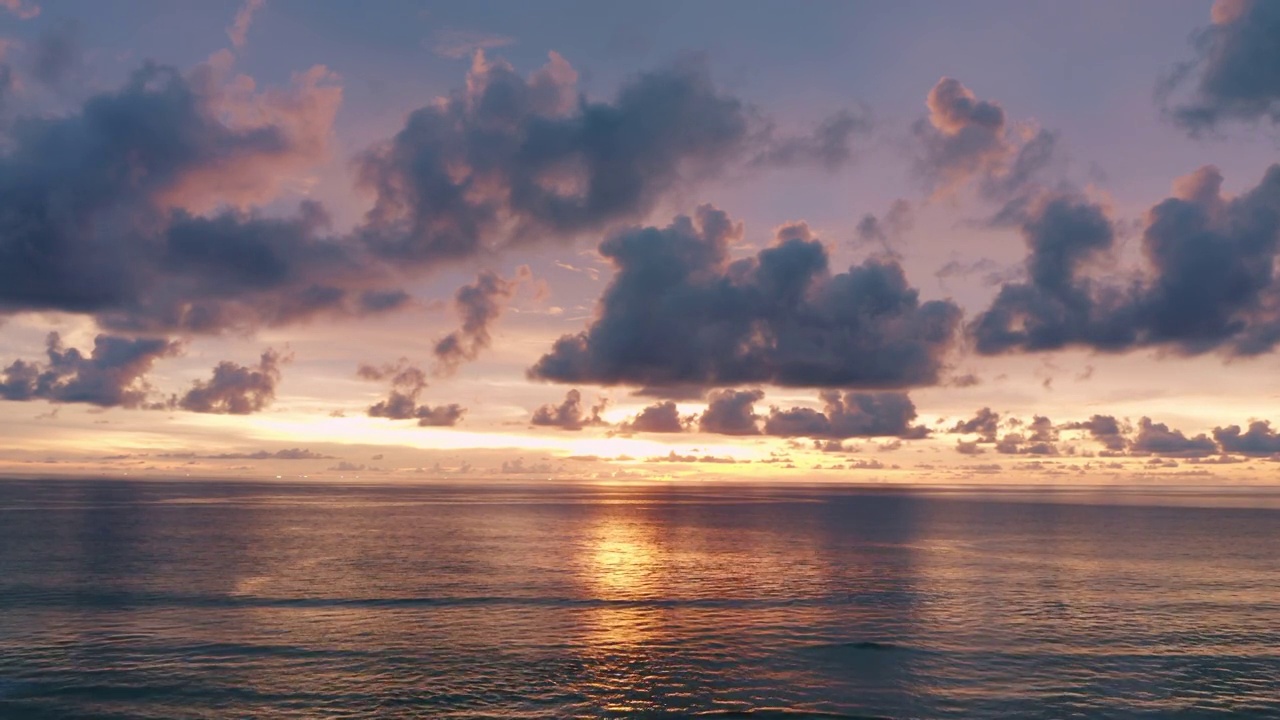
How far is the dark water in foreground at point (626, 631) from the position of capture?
4078 centimetres

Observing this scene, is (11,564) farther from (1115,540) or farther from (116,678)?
(1115,540)

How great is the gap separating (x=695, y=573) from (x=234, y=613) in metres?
42.1

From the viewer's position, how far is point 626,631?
56.1m

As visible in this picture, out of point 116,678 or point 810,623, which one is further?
point 810,623

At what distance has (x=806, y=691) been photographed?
42281 mm

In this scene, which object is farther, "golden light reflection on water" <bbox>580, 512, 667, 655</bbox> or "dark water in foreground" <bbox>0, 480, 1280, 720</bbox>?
"golden light reflection on water" <bbox>580, 512, 667, 655</bbox>

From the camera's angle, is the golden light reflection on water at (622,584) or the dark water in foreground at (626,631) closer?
the dark water in foreground at (626,631)

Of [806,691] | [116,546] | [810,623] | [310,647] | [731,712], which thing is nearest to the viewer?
[731,712]

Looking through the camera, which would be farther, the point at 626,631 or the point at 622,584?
the point at 622,584

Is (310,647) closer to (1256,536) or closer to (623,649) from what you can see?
(623,649)

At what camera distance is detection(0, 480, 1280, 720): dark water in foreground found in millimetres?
40781

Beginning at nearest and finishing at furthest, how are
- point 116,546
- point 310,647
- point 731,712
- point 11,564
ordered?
point 731,712
point 310,647
point 11,564
point 116,546

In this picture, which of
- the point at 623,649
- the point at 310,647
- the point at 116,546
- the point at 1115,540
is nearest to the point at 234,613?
the point at 310,647

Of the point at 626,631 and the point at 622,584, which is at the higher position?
the point at 626,631
